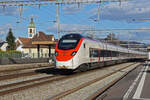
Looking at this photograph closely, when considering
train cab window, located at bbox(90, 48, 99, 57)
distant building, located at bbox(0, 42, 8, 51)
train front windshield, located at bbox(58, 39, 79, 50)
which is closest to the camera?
train front windshield, located at bbox(58, 39, 79, 50)

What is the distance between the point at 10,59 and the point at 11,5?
10.3 m

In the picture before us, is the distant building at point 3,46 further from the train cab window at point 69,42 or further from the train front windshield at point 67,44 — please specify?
the train front windshield at point 67,44

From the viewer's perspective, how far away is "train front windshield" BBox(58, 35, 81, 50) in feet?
62.0

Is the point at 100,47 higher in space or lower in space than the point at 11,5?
lower

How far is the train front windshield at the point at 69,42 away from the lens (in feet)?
62.0

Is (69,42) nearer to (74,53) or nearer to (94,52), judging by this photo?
(74,53)

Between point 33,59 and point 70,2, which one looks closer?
point 70,2

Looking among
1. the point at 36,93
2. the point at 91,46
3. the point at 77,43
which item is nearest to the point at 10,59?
the point at 91,46

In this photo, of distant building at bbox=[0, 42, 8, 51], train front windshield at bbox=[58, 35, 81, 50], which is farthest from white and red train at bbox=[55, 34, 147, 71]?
distant building at bbox=[0, 42, 8, 51]

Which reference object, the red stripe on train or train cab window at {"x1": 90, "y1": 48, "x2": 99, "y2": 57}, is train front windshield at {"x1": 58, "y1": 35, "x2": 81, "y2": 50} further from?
train cab window at {"x1": 90, "y1": 48, "x2": 99, "y2": 57}

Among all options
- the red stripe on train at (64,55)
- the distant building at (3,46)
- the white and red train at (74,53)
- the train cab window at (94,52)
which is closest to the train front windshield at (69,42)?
the white and red train at (74,53)

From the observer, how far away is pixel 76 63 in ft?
60.9

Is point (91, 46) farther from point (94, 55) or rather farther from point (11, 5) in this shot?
point (11, 5)

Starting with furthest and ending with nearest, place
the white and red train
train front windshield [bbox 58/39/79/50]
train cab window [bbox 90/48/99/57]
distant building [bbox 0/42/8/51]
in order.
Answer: distant building [bbox 0/42/8/51], train cab window [bbox 90/48/99/57], train front windshield [bbox 58/39/79/50], the white and red train
